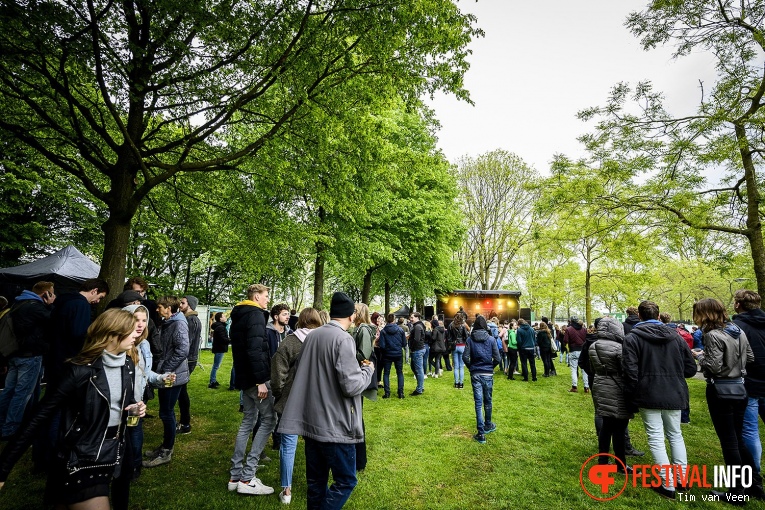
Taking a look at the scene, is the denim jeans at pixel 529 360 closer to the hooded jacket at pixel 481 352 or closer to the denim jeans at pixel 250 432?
the hooded jacket at pixel 481 352

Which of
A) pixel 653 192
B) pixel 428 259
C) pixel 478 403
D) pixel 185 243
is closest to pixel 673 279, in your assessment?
pixel 428 259

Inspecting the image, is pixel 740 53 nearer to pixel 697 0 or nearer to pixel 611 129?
pixel 697 0

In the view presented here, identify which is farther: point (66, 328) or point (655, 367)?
point (655, 367)

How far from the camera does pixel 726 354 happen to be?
13.5 feet

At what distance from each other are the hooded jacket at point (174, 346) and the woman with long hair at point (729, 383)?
21.1ft

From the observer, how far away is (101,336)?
7.89 feet

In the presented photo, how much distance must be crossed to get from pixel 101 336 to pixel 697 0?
13.2m

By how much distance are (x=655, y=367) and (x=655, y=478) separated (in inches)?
59.8

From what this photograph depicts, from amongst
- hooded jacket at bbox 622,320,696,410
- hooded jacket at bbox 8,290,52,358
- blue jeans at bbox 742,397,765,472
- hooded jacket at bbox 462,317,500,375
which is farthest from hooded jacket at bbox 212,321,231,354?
blue jeans at bbox 742,397,765,472

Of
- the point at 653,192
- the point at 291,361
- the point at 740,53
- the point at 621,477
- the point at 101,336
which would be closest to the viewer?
the point at 101,336

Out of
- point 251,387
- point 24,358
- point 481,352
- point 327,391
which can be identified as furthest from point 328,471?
point 24,358

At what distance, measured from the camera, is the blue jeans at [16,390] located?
536 centimetres

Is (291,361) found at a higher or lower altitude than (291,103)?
lower

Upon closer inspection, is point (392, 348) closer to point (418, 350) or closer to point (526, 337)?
point (418, 350)
